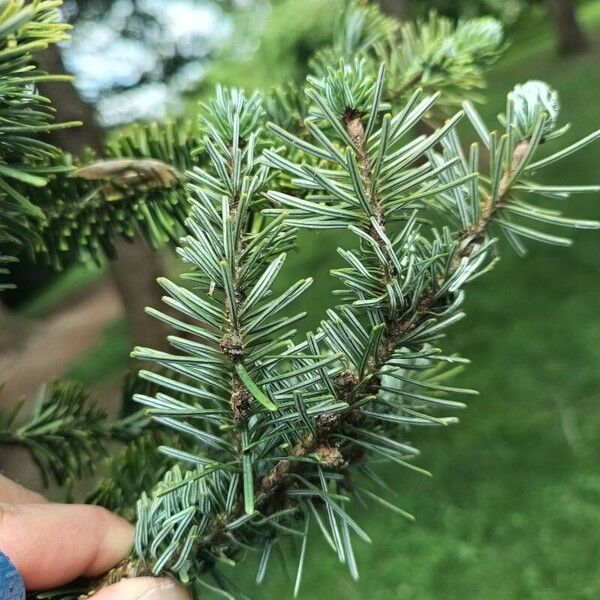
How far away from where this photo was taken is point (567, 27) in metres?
5.12

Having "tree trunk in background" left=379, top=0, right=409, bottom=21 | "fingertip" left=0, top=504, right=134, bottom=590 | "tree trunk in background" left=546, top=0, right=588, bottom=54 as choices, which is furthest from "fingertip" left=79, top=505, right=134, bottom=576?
"tree trunk in background" left=546, top=0, right=588, bottom=54

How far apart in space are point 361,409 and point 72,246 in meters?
0.27

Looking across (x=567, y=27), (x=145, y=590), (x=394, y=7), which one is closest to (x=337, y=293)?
(x=145, y=590)

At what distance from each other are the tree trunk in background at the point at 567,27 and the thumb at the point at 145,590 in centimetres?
575

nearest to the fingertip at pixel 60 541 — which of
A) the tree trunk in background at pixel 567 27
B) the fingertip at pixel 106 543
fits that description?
the fingertip at pixel 106 543

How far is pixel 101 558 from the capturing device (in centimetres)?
37

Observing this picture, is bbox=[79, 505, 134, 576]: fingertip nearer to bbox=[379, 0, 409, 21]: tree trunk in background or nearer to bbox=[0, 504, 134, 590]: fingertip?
bbox=[0, 504, 134, 590]: fingertip

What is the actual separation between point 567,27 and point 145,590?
579 cm

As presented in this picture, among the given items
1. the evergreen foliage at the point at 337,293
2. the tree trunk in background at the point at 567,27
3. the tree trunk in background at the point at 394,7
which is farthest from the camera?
the tree trunk in background at the point at 567,27

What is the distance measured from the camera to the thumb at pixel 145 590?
334 millimetres

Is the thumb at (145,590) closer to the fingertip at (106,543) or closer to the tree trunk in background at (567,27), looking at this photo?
the fingertip at (106,543)

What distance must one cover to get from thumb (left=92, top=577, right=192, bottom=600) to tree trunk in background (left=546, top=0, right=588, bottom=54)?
5.75 metres

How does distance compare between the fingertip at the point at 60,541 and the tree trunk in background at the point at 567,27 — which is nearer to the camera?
the fingertip at the point at 60,541

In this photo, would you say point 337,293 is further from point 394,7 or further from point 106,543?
point 394,7
